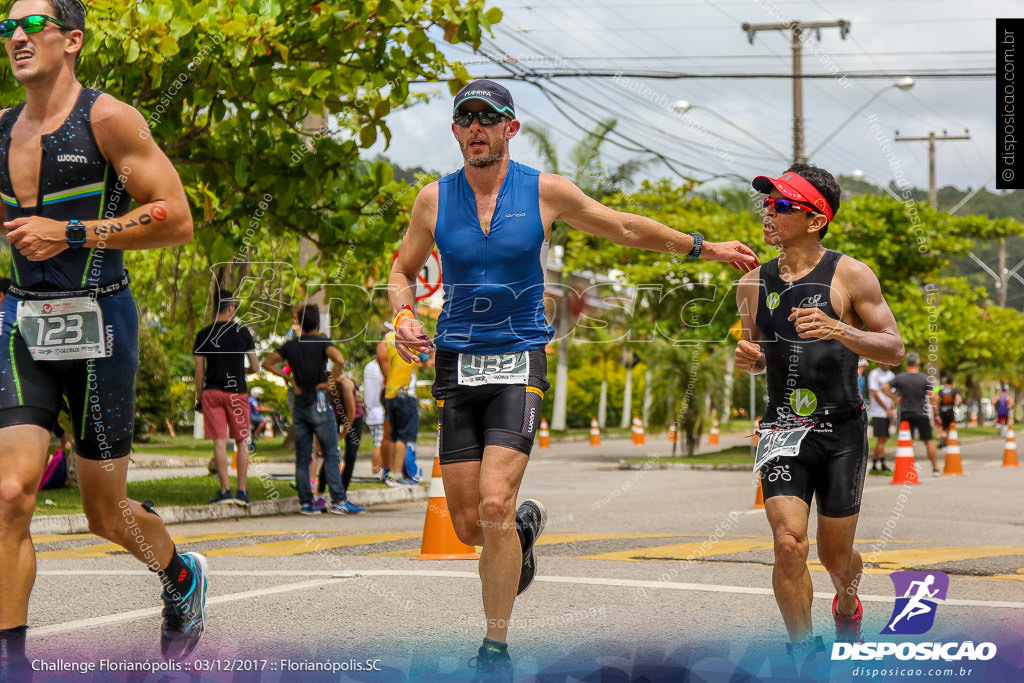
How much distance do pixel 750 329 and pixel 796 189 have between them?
2.01ft

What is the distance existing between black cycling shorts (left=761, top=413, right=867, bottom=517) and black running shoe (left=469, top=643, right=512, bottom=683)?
4.06 feet

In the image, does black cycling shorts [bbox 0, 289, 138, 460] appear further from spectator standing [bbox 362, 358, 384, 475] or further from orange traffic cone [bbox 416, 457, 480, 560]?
spectator standing [bbox 362, 358, 384, 475]

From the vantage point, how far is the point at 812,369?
4.88 metres

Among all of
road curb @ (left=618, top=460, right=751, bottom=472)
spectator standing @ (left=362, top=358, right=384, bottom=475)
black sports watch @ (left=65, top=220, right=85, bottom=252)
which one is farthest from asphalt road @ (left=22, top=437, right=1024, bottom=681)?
road curb @ (left=618, top=460, right=751, bottom=472)

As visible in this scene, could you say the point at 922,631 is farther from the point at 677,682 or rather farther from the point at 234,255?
the point at 234,255

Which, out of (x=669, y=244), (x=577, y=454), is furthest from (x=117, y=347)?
(x=577, y=454)

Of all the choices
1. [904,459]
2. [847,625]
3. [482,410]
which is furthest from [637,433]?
[482,410]

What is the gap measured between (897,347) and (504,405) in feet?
5.19

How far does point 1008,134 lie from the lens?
7.54m

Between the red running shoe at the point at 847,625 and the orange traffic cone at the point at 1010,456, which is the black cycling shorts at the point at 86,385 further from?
the orange traffic cone at the point at 1010,456

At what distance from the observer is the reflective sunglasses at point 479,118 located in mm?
4695

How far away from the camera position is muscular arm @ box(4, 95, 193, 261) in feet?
13.4

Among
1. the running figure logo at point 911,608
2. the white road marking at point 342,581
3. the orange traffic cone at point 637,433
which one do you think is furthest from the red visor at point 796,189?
the orange traffic cone at point 637,433

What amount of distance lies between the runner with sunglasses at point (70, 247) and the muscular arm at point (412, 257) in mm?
954
